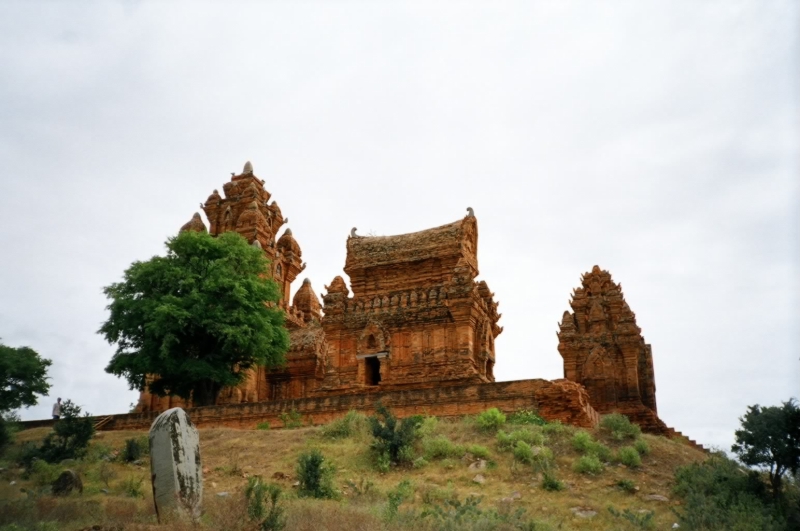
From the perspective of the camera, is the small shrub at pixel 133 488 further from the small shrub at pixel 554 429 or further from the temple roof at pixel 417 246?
the temple roof at pixel 417 246

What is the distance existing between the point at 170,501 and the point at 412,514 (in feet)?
12.8

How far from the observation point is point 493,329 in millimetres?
30328

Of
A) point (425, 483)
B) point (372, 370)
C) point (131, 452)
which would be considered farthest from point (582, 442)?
point (372, 370)

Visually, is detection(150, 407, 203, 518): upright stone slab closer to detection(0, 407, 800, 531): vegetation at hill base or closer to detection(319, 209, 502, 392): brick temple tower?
detection(0, 407, 800, 531): vegetation at hill base

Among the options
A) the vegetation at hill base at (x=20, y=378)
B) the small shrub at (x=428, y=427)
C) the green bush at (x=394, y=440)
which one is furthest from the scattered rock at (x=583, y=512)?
the vegetation at hill base at (x=20, y=378)

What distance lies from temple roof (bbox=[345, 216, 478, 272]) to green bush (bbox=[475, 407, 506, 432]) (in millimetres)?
10368

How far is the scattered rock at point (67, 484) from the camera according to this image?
1565 cm

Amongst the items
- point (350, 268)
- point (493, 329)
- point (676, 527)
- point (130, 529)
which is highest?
point (350, 268)

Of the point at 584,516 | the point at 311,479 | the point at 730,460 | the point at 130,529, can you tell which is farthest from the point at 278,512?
the point at 730,460

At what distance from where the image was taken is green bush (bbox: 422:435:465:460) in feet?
57.9

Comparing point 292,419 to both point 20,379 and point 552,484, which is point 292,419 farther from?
point 20,379

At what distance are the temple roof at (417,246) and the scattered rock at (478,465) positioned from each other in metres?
12.8

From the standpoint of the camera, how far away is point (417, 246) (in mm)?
30094

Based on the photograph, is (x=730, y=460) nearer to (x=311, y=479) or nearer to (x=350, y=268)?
(x=311, y=479)
